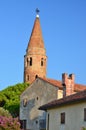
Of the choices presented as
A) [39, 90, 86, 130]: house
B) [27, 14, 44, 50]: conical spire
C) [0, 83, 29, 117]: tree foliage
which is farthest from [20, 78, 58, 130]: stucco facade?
[27, 14, 44, 50]: conical spire

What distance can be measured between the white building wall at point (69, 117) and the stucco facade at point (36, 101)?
10.8 metres

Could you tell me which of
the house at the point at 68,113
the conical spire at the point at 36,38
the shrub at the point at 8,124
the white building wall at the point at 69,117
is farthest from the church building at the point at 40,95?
the conical spire at the point at 36,38

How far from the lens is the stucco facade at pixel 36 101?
4742 centimetres

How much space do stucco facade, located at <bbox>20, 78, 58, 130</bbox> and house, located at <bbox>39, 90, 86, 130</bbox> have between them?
1067 cm

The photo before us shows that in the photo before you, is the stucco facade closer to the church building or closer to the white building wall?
the church building

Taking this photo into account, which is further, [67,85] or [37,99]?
[37,99]

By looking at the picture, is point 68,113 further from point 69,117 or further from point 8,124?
point 8,124

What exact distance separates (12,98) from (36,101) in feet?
43.8

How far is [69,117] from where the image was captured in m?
32.0

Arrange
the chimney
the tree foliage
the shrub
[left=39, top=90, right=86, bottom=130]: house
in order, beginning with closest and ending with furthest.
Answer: [left=39, top=90, right=86, bottom=130]: house
the shrub
the chimney
the tree foliage

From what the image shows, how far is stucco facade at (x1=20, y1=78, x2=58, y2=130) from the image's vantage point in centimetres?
4742

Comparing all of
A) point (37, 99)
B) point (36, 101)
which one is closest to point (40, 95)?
point (37, 99)

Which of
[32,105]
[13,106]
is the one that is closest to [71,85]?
[32,105]

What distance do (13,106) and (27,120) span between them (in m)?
8.46
